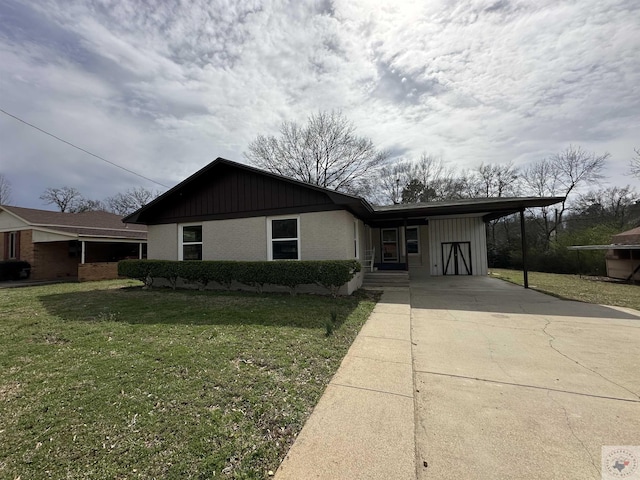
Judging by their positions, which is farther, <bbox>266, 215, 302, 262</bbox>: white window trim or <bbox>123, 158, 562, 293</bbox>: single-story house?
<bbox>266, 215, 302, 262</bbox>: white window trim

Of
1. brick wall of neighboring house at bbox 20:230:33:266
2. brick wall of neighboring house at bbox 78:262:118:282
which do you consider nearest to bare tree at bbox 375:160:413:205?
brick wall of neighboring house at bbox 78:262:118:282

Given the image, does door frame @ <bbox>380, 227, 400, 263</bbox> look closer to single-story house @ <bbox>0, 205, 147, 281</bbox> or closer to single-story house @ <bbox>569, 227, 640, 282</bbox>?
single-story house @ <bbox>569, 227, 640, 282</bbox>

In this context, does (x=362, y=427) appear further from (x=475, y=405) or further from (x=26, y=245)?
(x=26, y=245)

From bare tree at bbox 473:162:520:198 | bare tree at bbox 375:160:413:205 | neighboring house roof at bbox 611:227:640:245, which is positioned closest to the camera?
neighboring house roof at bbox 611:227:640:245

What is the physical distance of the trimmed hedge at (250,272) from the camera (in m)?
7.61

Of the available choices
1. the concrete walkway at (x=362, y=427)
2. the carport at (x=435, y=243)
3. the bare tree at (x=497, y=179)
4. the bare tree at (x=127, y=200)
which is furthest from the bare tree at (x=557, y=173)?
the bare tree at (x=127, y=200)

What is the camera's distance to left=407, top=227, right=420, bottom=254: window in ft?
46.3

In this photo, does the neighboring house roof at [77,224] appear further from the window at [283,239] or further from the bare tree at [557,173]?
the bare tree at [557,173]

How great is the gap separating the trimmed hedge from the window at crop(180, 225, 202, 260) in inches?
33.0

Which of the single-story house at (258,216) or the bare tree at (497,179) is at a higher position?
the bare tree at (497,179)

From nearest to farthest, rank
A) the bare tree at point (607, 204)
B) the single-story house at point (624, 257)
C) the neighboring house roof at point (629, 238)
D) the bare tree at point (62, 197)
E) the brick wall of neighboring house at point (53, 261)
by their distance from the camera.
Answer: the single-story house at point (624, 257) → the neighboring house roof at point (629, 238) → the brick wall of neighboring house at point (53, 261) → the bare tree at point (607, 204) → the bare tree at point (62, 197)

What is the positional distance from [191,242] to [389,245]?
9.28 meters

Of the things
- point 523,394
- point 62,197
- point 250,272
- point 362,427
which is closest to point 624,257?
point 523,394

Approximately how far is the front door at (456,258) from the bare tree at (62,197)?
43574 mm
